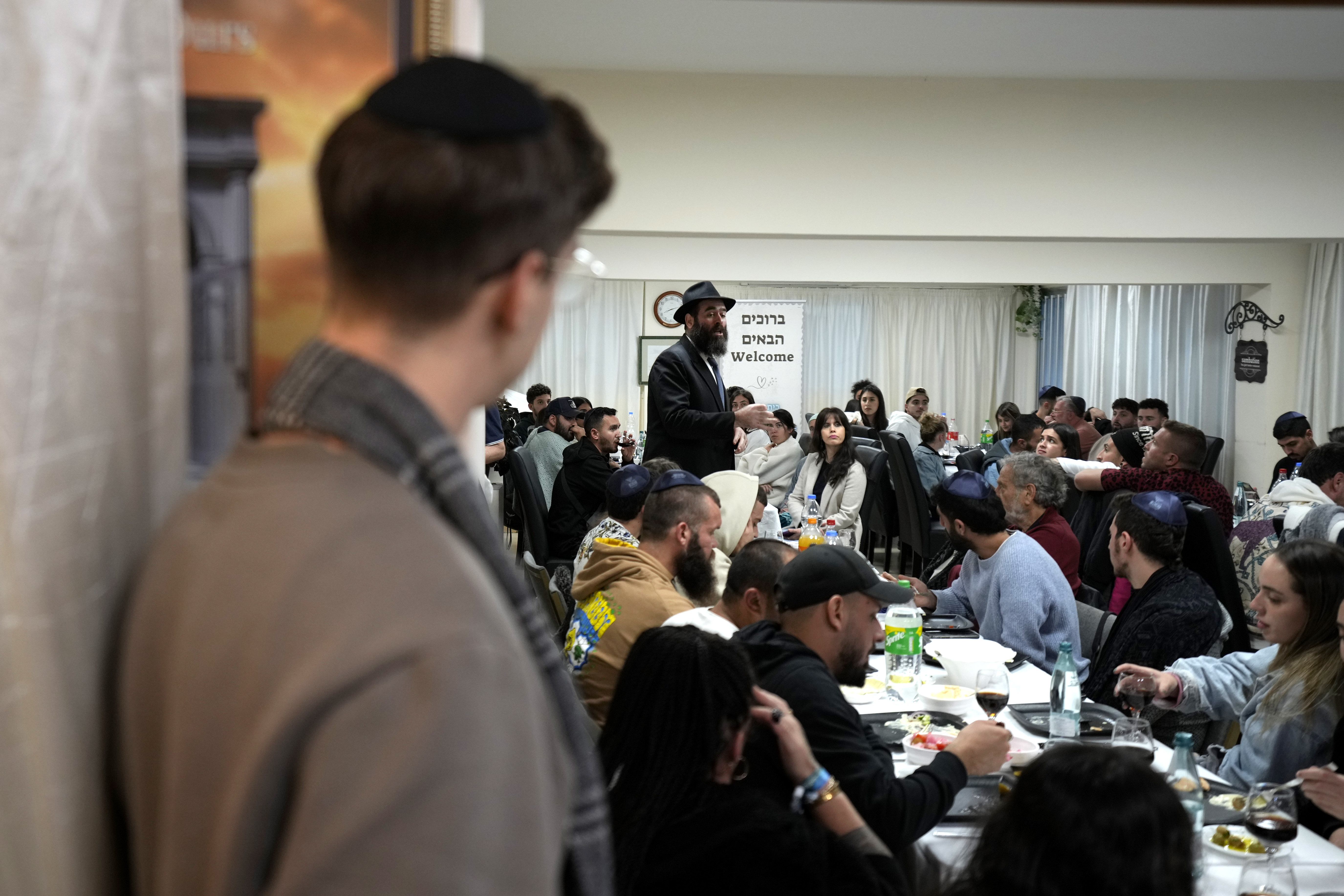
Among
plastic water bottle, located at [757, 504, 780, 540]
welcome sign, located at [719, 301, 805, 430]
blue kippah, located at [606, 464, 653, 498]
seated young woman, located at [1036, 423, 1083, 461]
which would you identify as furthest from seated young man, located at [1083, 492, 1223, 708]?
welcome sign, located at [719, 301, 805, 430]

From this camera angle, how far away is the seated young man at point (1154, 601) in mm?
3012

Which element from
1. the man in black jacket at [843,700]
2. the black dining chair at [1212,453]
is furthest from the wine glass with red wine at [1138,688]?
the black dining chair at [1212,453]

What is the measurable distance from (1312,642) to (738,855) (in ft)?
5.59

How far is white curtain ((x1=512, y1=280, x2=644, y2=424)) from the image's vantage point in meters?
13.3

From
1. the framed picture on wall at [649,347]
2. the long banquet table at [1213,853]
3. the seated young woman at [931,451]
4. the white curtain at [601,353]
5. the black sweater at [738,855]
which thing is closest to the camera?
the black sweater at [738,855]

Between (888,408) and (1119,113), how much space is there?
9.45 m

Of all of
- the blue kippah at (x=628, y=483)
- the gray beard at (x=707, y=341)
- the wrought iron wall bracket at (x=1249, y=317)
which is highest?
the wrought iron wall bracket at (x=1249, y=317)

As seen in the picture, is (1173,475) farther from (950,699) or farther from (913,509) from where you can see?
(950,699)

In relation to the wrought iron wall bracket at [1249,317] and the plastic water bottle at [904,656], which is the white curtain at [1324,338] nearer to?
the wrought iron wall bracket at [1249,317]

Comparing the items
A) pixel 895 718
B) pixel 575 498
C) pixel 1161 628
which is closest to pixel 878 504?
pixel 575 498

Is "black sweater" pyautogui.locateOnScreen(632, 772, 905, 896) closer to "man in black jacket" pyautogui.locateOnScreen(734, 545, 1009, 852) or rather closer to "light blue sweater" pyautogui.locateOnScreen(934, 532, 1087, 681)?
"man in black jacket" pyautogui.locateOnScreen(734, 545, 1009, 852)

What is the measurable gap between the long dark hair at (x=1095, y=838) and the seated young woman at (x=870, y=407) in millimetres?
7639

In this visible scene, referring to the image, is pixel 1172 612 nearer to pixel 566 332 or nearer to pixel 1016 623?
pixel 1016 623

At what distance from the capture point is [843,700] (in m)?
2.05
